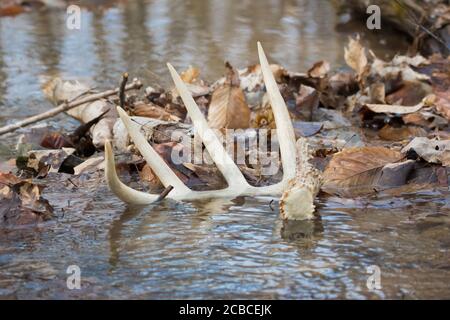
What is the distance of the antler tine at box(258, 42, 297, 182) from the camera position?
10.7ft

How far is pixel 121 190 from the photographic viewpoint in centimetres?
306

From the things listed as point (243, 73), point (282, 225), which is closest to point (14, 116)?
point (243, 73)

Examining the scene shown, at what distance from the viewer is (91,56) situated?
671 cm

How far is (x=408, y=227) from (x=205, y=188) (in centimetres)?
92

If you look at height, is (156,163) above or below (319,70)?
below

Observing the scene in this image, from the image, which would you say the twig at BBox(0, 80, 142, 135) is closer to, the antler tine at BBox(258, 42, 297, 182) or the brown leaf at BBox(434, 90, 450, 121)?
the antler tine at BBox(258, 42, 297, 182)

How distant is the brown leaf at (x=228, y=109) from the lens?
4113 millimetres

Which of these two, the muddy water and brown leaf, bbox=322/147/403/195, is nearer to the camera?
the muddy water

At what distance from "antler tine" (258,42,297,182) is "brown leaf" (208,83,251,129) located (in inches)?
30.1

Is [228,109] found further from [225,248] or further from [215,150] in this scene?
[225,248]

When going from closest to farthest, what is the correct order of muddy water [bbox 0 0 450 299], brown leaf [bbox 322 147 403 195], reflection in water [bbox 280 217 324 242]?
muddy water [bbox 0 0 450 299], reflection in water [bbox 280 217 324 242], brown leaf [bbox 322 147 403 195]

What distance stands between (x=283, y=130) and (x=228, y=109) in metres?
0.87

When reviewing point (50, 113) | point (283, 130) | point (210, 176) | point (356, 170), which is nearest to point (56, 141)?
point (50, 113)

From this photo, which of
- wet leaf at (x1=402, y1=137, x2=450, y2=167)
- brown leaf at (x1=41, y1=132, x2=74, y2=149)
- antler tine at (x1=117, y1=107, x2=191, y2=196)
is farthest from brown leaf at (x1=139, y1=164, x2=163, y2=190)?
wet leaf at (x1=402, y1=137, x2=450, y2=167)
